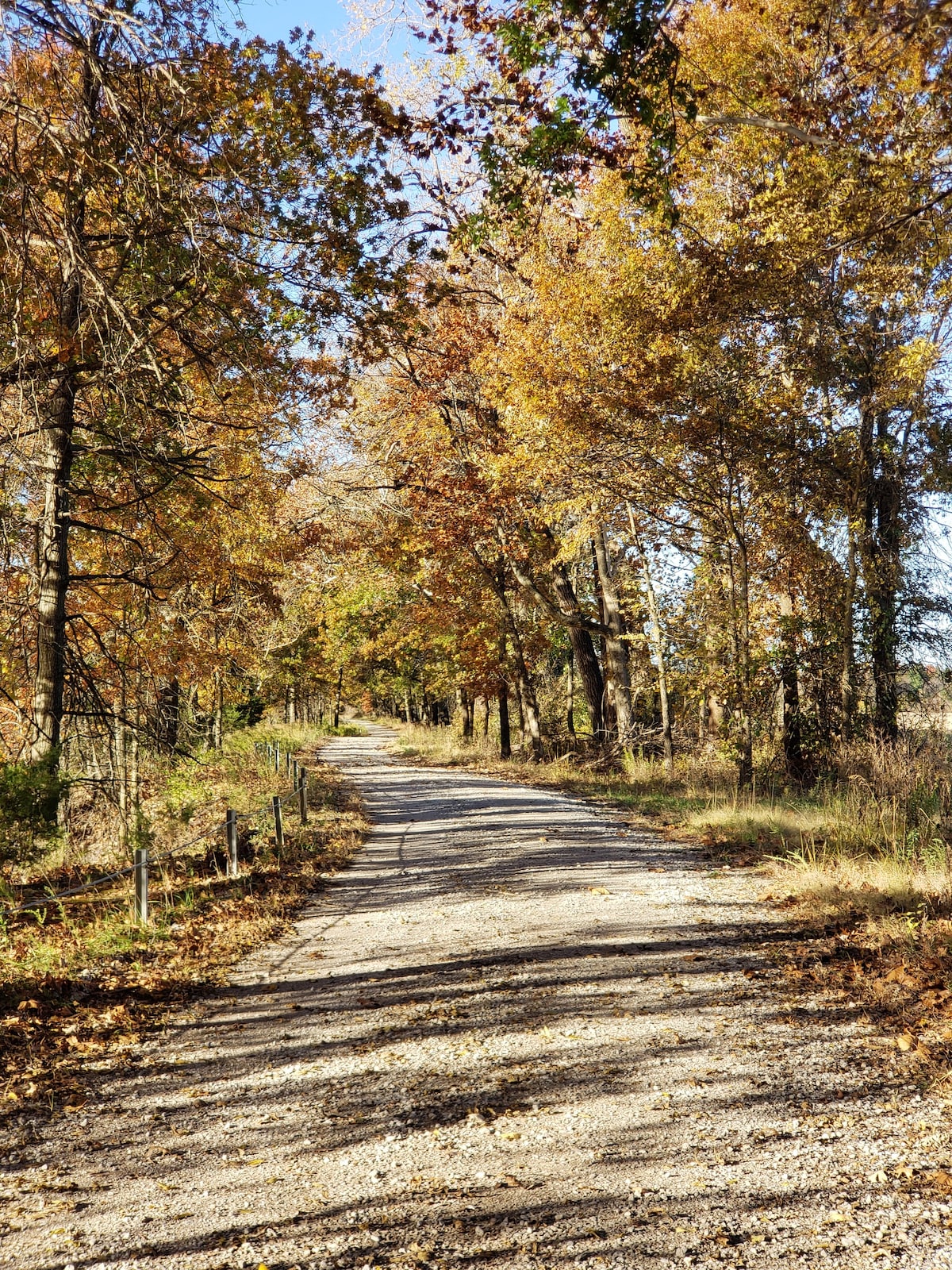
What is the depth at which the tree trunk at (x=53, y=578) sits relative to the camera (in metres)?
9.77

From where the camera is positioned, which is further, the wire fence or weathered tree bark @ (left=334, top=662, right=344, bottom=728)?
weathered tree bark @ (left=334, top=662, right=344, bottom=728)

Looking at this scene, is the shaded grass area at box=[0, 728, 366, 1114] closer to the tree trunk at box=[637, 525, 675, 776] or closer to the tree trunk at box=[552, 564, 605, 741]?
the tree trunk at box=[637, 525, 675, 776]

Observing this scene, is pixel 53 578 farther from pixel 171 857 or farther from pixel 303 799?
pixel 303 799

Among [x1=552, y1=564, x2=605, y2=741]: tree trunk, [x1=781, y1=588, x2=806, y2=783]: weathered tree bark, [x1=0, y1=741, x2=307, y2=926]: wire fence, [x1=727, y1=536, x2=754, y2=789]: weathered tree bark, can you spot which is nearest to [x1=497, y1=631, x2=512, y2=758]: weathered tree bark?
[x1=552, y1=564, x2=605, y2=741]: tree trunk

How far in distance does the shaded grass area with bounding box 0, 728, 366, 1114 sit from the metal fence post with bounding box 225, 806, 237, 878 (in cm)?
16

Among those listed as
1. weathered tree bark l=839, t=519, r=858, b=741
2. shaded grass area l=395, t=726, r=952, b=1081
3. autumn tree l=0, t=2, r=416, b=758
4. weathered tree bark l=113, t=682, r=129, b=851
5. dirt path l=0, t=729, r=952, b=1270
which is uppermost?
autumn tree l=0, t=2, r=416, b=758

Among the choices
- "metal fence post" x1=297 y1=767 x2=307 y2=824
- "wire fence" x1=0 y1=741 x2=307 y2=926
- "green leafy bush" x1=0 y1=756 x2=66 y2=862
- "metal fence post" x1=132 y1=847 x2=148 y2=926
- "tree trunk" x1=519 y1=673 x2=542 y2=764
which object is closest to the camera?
"green leafy bush" x1=0 y1=756 x2=66 y2=862

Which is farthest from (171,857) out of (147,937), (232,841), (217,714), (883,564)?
(883,564)

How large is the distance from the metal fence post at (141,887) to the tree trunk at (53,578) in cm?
178

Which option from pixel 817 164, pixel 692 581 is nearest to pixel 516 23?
pixel 817 164

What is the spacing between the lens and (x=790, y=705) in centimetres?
1766

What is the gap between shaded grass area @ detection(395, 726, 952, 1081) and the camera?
629 cm

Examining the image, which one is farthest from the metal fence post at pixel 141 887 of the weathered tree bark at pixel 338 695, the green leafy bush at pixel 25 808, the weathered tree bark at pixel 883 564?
the weathered tree bark at pixel 338 695

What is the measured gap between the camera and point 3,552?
10383 mm
